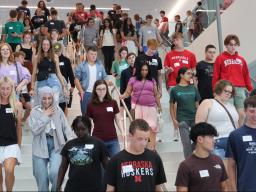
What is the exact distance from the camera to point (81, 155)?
577 centimetres

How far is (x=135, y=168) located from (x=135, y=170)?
0.02m

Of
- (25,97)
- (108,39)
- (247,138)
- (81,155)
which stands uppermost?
(108,39)

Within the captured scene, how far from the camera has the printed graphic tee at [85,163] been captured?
18.7 feet

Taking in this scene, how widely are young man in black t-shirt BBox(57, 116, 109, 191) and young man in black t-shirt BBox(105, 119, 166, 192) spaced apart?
30.1 inches

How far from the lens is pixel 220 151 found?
650 cm

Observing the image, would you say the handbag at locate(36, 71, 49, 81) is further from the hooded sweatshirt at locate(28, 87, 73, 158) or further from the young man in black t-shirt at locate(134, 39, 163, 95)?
the hooded sweatshirt at locate(28, 87, 73, 158)

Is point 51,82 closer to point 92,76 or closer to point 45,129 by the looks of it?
point 92,76

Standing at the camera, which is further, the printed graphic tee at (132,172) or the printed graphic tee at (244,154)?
the printed graphic tee at (244,154)

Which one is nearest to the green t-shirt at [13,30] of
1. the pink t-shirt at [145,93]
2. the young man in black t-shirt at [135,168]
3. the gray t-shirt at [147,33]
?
the gray t-shirt at [147,33]

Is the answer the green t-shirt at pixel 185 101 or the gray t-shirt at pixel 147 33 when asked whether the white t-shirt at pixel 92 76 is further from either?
the gray t-shirt at pixel 147 33

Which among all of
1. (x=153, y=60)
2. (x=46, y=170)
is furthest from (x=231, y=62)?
(x=46, y=170)

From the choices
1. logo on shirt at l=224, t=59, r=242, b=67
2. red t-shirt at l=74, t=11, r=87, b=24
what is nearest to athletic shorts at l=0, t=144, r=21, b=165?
logo on shirt at l=224, t=59, r=242, b=67

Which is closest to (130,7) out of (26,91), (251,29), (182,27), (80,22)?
(182,27)

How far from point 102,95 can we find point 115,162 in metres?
2.64
